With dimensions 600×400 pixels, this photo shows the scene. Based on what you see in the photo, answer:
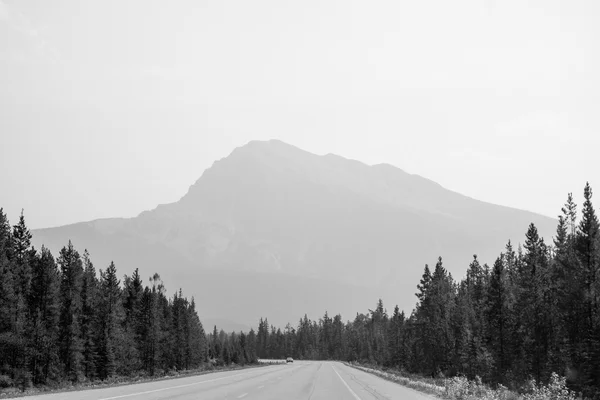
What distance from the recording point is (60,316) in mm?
68000

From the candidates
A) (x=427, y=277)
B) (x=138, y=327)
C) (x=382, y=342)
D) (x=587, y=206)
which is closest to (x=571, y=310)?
(x=587, y=206)

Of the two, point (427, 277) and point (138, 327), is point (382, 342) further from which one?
Answer: point (138, 327)

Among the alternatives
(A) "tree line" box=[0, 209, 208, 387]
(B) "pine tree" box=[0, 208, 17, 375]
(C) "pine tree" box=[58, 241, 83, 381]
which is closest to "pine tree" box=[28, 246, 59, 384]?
(A) "tree line" box=[0, 209, 208, 387]

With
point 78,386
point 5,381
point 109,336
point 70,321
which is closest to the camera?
point 78,386

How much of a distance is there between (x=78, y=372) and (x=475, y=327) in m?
55.7

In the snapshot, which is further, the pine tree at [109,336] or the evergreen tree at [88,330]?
the pine tree at [109,336]

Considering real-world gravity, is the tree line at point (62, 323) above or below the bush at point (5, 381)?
above

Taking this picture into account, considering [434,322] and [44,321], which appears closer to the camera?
[44,321]

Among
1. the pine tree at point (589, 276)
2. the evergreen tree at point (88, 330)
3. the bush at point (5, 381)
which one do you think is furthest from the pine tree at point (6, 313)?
the pine tree at point (589, 276)

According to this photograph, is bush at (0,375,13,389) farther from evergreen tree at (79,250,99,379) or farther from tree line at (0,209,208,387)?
evergreen tree at (79,250,99,379)

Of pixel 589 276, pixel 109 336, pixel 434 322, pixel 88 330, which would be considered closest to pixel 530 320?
pixel 589 276

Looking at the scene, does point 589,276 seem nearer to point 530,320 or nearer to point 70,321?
point 530,320

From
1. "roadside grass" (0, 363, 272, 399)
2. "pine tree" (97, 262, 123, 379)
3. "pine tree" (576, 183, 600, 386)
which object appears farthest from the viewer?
"pine tree" (97, 262, 123, 379)

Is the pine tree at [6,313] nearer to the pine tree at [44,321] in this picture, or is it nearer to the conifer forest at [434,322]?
the conifer forest at [434,322]
